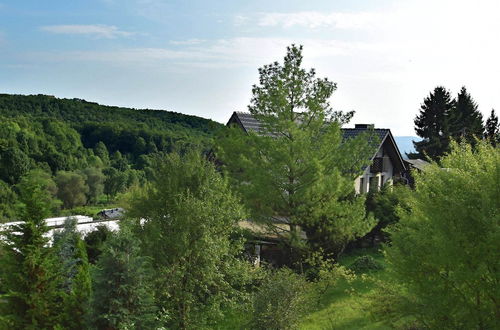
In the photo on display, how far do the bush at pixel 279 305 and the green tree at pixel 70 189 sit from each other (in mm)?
64807

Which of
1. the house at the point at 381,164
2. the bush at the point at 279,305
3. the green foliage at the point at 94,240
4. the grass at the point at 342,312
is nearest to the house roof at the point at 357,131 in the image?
the house at the point at 381,164

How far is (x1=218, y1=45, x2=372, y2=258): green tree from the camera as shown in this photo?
18094 mm

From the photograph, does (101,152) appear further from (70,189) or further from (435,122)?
(435,122)

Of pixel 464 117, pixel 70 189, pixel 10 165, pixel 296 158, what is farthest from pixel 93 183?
pixel 296 158

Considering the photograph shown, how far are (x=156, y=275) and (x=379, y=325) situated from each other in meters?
8.16

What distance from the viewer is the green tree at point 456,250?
32.5 feet

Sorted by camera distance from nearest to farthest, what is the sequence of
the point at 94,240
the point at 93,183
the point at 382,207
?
the point at 94,240, the point at 382,207, the point at 93,183

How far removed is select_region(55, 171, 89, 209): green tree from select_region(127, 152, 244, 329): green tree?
62832mm

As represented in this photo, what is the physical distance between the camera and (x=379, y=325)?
16062 mm

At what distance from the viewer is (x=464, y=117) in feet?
189

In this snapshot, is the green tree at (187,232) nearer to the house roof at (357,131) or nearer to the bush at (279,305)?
the bush at (279,305)

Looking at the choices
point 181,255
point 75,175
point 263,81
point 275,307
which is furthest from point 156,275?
point 75,175

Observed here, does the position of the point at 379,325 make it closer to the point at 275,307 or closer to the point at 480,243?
the point at 275,307

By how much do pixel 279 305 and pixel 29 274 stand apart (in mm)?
7278
